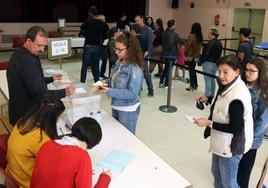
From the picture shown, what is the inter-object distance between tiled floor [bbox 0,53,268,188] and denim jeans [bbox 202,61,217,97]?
14.3 inches

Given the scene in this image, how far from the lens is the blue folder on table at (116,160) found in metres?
1.88

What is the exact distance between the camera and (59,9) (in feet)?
34.5

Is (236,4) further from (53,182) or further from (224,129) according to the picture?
(53,182)

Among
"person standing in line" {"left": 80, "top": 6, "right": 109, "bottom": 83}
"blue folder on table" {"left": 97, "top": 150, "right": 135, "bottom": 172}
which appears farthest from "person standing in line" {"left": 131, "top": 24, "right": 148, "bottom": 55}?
"blue folder on table" {"left": 97, "top": 150, "right": 135, "bottom": 172}

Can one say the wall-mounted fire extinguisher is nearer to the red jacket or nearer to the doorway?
the doorway

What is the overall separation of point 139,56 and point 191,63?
3.40m

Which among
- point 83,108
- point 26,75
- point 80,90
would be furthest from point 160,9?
point 26,75

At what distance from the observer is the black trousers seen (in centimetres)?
232

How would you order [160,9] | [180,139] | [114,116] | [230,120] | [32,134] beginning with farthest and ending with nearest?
[160,9] → [180,139] → [114,116] → [230,120] → [32,134]

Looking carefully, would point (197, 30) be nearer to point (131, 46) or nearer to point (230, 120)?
point (131, 46)

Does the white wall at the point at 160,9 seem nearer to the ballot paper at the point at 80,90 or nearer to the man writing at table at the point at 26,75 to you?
the ballot paper at the point at 80,90

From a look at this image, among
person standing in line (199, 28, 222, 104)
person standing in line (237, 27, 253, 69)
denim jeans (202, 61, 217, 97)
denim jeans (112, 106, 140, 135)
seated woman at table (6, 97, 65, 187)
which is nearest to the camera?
seated woman at table (6, 97, 65, 187)

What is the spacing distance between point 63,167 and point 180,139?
8.60ft

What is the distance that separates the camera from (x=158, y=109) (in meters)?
4.81
